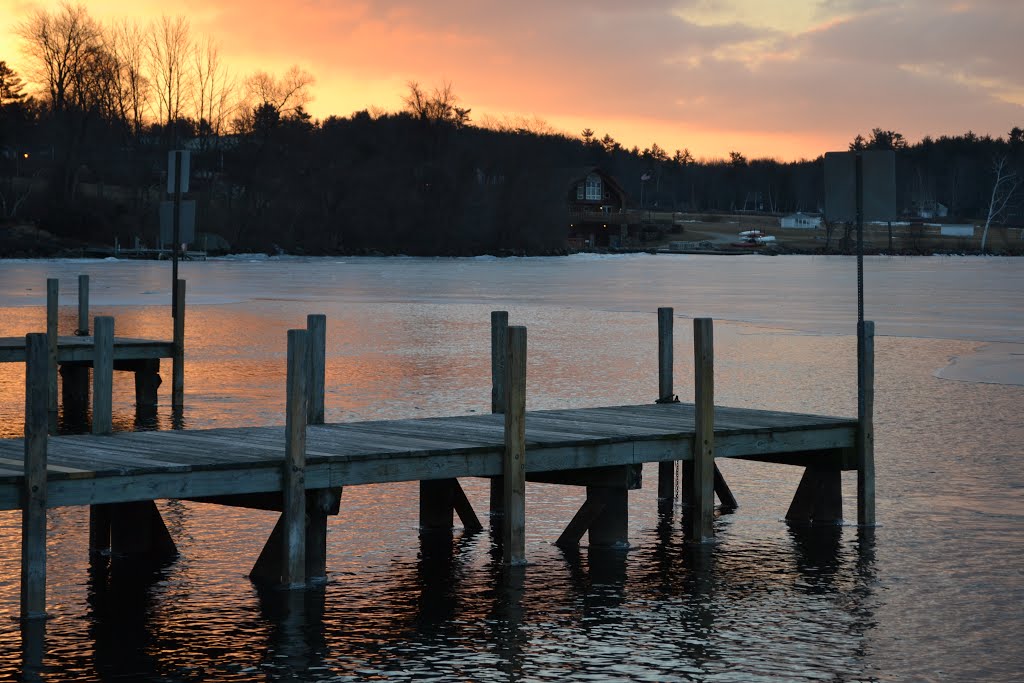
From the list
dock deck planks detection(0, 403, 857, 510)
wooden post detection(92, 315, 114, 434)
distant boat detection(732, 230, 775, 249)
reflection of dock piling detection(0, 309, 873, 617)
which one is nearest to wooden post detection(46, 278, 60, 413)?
wooden post detection(92, 315, 114, 434)

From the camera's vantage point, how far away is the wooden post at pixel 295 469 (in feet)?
36.4

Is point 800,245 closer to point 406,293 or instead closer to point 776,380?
point 406,293

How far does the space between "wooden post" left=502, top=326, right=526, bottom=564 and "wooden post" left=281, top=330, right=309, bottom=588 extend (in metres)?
1.75

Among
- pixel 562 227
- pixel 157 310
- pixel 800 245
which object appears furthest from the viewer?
pixel 800 245

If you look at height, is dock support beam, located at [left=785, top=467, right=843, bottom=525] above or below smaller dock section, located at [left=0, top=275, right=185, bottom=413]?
below

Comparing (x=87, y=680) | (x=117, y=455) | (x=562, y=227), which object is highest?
(x=562, y=227)

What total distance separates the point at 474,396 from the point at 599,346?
10929mm

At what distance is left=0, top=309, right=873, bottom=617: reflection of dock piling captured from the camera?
10.4 metres

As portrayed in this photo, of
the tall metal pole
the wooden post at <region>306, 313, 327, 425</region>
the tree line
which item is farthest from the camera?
the tree line

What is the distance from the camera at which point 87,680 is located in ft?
30.7

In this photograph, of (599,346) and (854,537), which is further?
(599,346)

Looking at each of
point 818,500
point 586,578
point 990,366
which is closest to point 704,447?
point 586,578

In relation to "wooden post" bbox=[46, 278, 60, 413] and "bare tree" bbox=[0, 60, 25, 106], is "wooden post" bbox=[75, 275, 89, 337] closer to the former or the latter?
"wooden post" bbox=[46, 278, 60, 413]

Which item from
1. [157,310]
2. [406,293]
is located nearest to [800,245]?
[406,293]
